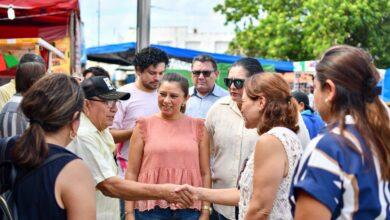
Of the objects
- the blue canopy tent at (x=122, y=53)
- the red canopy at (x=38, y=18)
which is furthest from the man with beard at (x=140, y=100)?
the blue canopy tent at (x=122, y=53)

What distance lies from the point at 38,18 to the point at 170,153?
15.4 feet

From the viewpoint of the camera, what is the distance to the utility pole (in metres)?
8.45

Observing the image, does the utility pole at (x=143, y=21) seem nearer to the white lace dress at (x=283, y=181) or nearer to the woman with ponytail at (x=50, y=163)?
the white lace dress at (x=283, y=181)

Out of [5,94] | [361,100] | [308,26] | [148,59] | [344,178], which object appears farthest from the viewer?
[308,26]

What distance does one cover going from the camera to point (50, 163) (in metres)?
2.98

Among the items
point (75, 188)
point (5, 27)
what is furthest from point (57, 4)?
point (75, 188)

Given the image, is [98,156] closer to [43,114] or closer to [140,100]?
[43,114]

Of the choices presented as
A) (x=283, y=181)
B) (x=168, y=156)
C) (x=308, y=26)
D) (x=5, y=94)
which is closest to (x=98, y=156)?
(x=283, y=181)

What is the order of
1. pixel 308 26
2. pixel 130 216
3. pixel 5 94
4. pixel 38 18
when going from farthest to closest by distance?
pixel 308 26 → pixel 38 18 → pixel 5 94 → pixel 130 216

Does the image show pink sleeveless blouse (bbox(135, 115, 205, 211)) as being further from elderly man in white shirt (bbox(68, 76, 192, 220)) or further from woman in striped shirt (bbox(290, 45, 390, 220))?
woman in striped shirt (bbox(290, 45, 390, 220))

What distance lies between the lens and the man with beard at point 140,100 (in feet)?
20.6

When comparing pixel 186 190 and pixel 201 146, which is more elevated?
pixel 201 146

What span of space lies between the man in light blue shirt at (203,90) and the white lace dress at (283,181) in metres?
2.75

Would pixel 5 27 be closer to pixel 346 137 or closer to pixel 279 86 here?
pixel 279 86
